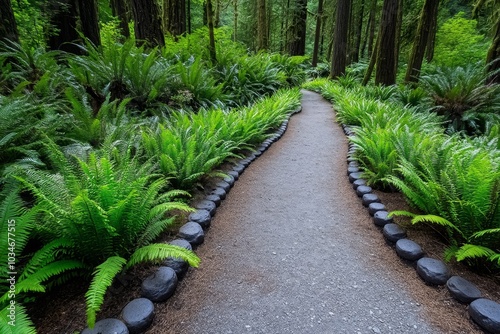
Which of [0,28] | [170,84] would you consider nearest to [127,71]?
[170,84]

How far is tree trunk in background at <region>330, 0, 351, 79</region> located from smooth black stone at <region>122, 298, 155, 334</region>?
1388 centimetres

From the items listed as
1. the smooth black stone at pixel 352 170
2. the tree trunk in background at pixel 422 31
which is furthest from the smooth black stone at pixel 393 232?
the tree trunk in background at pixel 422 31

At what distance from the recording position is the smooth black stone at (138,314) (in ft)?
5.26

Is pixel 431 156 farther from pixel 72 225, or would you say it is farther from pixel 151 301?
pixel 72 225

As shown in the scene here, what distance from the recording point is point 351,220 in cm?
296

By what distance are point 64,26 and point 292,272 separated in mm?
6519

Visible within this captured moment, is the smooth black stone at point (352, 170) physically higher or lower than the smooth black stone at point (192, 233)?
higher

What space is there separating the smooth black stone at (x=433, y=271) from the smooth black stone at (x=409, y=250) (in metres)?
0.08

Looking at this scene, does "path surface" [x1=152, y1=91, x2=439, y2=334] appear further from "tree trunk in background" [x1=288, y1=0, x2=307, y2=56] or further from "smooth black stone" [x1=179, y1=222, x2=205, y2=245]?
"tree trunk in background" [x1=288, y1=0, x2=307, y2=56]

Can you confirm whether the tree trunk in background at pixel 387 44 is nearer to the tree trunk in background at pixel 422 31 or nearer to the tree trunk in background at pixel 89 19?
the tree trunk in background at pixel 422 31

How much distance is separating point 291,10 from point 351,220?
15.5 metres

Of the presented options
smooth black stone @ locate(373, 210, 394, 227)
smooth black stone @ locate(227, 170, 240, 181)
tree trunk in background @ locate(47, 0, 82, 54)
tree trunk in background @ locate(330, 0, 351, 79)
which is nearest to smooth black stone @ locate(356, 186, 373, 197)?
smooth black stone @ locate(373, 210, 394, 227)

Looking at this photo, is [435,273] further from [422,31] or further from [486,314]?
[422,31]


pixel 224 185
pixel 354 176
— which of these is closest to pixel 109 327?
pixel 224 185
